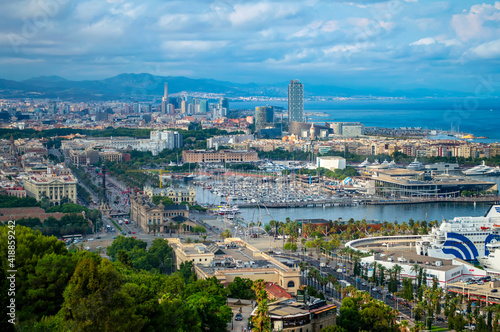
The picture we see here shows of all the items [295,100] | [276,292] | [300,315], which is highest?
[295,100]

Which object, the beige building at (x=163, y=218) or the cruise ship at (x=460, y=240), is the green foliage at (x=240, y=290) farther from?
the beige building at (x=163, y=218)

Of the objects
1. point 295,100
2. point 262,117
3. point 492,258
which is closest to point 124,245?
point 492,258

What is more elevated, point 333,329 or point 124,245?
point 124,245

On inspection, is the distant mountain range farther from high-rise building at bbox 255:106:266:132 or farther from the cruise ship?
the cruise ship

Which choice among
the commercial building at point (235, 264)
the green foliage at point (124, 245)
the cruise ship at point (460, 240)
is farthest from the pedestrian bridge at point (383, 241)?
the green foliage at point (124, 245)

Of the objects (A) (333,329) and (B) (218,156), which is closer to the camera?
(A) (333,329)

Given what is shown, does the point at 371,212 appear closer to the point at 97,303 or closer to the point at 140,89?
the point at 97,303
